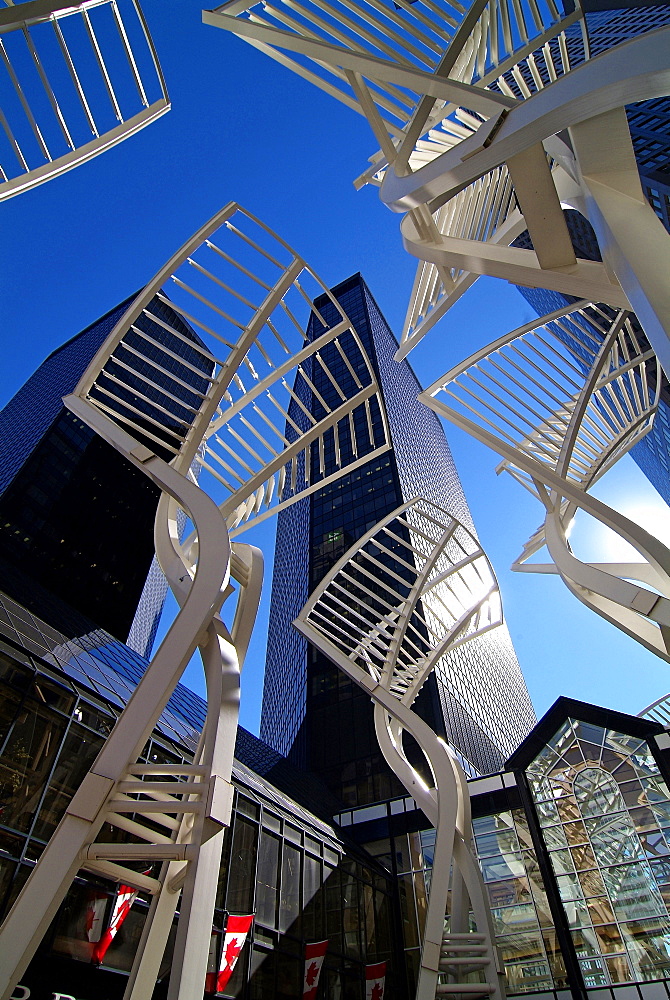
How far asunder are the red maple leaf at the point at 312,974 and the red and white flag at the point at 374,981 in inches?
84.9

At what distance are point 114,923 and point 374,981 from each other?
10.9m

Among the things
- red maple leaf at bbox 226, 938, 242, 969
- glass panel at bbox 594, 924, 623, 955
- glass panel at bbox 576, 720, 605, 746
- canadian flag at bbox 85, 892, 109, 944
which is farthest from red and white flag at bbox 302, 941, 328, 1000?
glass panel at bbox 576, 720, 605, 746

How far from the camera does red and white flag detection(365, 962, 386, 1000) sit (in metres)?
19.4

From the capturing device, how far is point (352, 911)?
919 inches

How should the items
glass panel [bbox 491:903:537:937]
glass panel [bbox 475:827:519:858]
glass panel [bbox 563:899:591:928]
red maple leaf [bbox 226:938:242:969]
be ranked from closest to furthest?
red maple leaf [bbox 226:938:242:969], glass panel [bbox 563:899:591:928], glass panel [bbox 491:903:537:937], glass panel [bbox 475:827:519:858]

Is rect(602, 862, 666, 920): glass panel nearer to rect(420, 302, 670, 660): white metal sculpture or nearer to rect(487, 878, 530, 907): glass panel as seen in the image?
rect(487, 878, 530, 907): glass panel

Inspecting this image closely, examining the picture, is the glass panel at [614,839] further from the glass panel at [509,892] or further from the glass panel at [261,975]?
the glass panel at [261,975]

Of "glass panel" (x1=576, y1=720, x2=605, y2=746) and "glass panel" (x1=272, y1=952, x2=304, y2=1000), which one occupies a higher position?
"glass panel" (x1=576, y1=720, x2=605, y2=746)

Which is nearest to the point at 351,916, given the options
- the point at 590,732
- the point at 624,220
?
the point at 590,732

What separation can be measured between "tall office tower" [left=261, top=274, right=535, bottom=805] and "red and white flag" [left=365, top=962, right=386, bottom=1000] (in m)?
17.3

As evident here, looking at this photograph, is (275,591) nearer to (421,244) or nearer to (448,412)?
(448,412)

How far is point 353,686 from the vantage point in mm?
45625

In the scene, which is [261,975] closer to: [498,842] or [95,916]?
[95,916]

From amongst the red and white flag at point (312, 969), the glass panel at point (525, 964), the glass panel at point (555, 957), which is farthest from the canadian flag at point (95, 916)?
the glass panel at point (555, 957)
